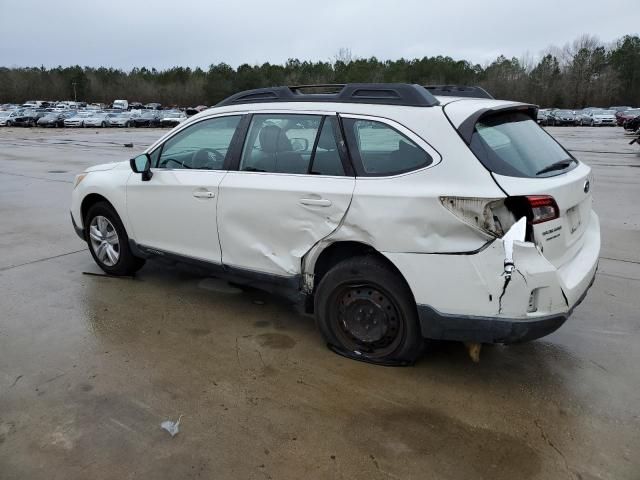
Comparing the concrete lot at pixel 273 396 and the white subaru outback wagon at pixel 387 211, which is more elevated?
the white subaru outback wagon at pixel 387 211

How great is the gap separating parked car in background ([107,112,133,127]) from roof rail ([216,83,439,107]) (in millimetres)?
46668

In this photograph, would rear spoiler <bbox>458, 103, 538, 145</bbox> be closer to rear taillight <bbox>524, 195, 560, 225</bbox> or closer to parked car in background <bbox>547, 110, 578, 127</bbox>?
rear taillight <bbox>524, 195, 560, 225</bbox>

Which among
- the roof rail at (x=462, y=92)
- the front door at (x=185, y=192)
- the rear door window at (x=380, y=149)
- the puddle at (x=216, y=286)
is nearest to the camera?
the rear door window at (x=380, y=149)

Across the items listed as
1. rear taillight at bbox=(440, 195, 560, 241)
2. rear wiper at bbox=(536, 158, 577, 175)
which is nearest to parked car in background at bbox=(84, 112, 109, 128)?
rear wiper at bbox=(536, 158, 577, 175)

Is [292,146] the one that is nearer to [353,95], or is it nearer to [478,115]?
[353,95]

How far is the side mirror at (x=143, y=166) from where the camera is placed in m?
4.67

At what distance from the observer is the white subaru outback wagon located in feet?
9.89

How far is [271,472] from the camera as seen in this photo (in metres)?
2.62

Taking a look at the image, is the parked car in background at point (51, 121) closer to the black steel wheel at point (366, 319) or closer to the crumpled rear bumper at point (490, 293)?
the black steel wheel at point (366, 319)

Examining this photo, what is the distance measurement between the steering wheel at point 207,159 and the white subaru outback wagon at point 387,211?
1cm

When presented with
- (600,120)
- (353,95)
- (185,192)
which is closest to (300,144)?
(353,95)

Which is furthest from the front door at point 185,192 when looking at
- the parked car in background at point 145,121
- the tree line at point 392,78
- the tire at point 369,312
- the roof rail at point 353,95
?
the tree line at point 392,78

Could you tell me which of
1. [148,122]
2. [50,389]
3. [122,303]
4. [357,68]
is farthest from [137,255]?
[357,68]

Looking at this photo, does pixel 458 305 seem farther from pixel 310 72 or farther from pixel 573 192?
pixel 310 72
